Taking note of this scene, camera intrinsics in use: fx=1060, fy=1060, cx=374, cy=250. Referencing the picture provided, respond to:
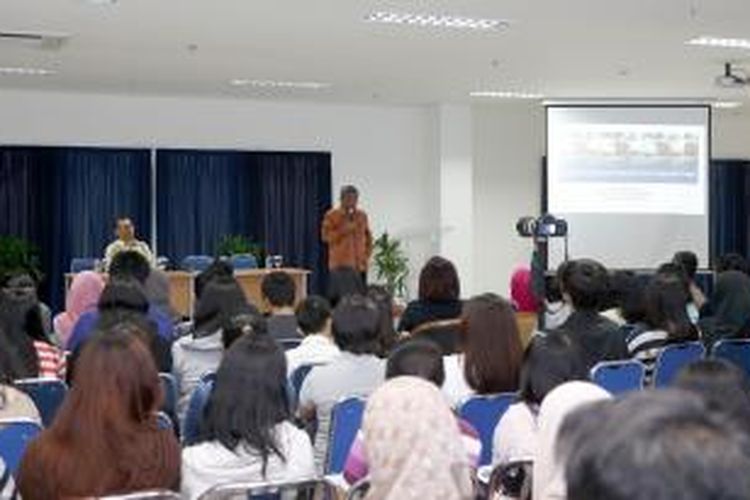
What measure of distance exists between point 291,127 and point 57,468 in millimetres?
11250

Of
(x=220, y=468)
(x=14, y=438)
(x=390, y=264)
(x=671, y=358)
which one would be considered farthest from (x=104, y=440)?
(x=390, y=264)

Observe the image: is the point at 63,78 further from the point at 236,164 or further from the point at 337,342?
the point at 337,342

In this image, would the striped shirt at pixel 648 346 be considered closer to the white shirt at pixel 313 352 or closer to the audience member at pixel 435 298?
the audience member at pixel 435 298

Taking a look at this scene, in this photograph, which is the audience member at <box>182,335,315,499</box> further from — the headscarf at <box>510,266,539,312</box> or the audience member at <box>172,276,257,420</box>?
the headscarf at <box>510,266,539,312</box>

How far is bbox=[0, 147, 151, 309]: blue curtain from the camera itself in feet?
40.4

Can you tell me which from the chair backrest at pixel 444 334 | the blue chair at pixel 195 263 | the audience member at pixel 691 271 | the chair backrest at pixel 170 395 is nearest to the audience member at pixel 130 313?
the chair backrest at pixel 170 395

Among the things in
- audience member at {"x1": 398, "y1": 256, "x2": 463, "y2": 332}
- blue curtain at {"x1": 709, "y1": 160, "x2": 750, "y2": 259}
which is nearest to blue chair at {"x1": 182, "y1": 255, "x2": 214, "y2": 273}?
audience member at {"x1": 398, "y1": 256, "x2": 463, "y2": 332}

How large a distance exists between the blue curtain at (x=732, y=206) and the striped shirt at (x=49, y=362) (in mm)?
12220

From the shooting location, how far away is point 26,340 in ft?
15.5

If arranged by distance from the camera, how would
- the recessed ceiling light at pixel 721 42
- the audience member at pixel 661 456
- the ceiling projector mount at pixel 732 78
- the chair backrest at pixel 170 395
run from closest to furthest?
the audience member at pixel 661 456 < the chair backrest at pixel 170 395 < the recessed ceiling light at pixel 721 42 < the ceiling projector mount at pixel 732 78

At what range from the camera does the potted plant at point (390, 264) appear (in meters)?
13.8

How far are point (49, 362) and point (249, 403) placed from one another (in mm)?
2351

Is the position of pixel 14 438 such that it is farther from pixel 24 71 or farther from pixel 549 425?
pixel 24 71

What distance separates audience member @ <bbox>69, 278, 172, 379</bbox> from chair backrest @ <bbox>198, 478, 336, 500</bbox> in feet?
7.50
